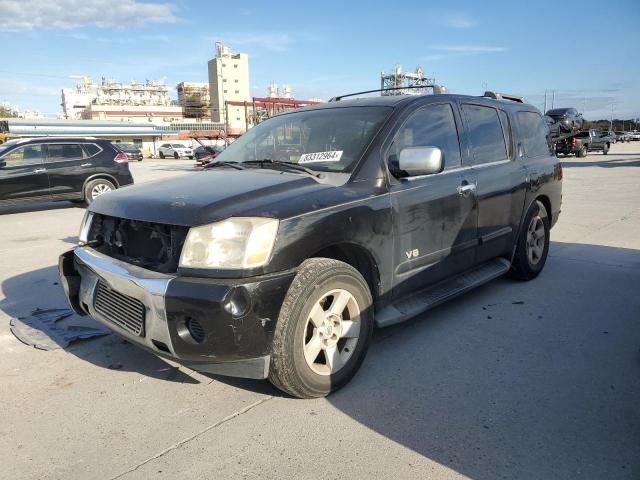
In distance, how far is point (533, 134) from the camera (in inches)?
212

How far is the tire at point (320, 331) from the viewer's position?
2.72 m

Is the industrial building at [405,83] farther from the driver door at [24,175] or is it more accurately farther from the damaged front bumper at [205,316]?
the driver door at [24,175]

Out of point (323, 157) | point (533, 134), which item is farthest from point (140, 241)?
point (533, 134)

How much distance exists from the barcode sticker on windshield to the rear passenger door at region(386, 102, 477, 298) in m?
0.35

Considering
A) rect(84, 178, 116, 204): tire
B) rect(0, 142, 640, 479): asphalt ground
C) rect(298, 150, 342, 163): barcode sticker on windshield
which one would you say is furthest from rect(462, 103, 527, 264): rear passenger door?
rect(84, 178, 116, 204): tire

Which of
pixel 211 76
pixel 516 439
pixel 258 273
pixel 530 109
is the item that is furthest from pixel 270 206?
pixel 211 76

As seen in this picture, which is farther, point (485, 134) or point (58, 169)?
point (58, 169)

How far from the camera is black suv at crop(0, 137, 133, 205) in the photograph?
10703mm

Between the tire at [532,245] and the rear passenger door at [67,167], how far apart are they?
9885mm

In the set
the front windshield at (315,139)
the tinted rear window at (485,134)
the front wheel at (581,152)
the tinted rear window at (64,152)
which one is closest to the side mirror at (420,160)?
the front windshield at (315,139)

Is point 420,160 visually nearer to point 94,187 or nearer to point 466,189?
point 466,189

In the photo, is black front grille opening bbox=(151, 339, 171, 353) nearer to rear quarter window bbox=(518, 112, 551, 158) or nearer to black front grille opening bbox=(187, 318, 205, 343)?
black front grille opening bbox=(187, 318, 205, 343)

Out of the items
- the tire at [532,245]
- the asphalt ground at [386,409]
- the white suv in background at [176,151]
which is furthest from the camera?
the white suv in background at [176,151]

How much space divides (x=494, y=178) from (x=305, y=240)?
94.7 inches
